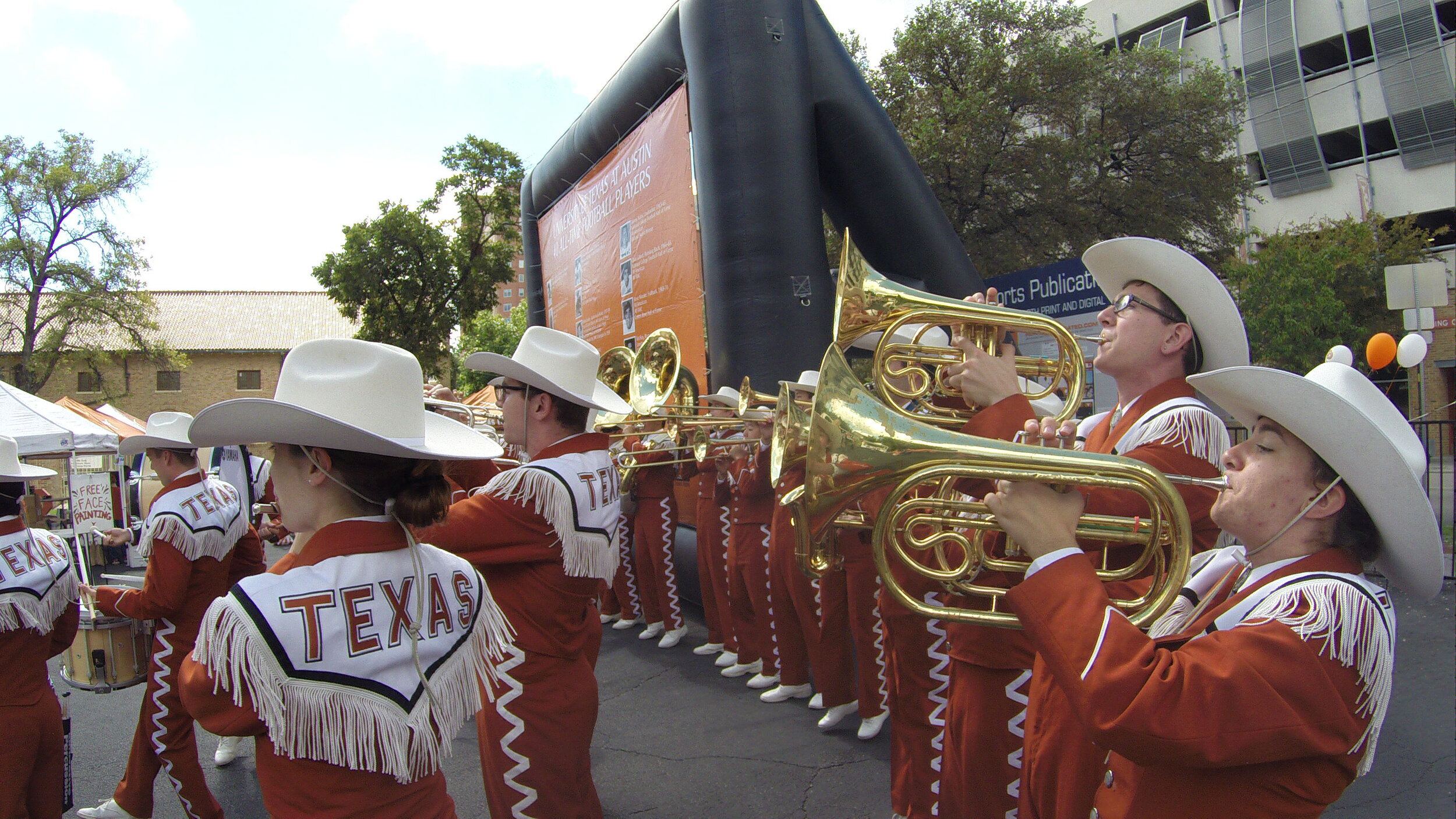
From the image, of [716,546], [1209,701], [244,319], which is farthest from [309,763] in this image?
[244,319]

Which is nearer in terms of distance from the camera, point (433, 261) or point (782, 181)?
point (782, 181)

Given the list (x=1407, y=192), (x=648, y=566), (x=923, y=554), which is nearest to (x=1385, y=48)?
(x=1407, y=192)

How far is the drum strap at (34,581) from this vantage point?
9.59 ft

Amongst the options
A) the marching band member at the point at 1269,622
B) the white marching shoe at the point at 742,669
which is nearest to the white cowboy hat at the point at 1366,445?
the marching band member at the point at 1269,622

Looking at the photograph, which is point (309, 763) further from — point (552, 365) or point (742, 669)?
point (742, 669)

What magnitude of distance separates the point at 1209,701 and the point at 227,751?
540cm

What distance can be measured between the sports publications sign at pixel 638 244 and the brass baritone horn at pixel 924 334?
4.33 m

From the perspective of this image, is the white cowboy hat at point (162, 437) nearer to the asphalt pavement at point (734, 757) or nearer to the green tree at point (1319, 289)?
→ the asphalt pavement at point (734, 757)

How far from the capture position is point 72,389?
34.8 metres

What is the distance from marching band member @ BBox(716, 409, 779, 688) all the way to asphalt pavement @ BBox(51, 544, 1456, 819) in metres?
0.24

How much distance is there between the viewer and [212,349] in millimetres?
36625

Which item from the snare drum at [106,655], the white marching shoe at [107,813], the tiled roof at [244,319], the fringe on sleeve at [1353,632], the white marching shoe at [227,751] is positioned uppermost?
the tiled roof at [244,319]

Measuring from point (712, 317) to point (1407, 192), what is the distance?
105 ft

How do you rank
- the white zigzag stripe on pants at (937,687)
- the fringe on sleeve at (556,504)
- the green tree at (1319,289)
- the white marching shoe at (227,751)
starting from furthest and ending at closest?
the green tree at (1319,289), the white marching shoe at (227,751), the white zigzag stripe on pants at (937,687), the fringe on sleeve at (556,504)
